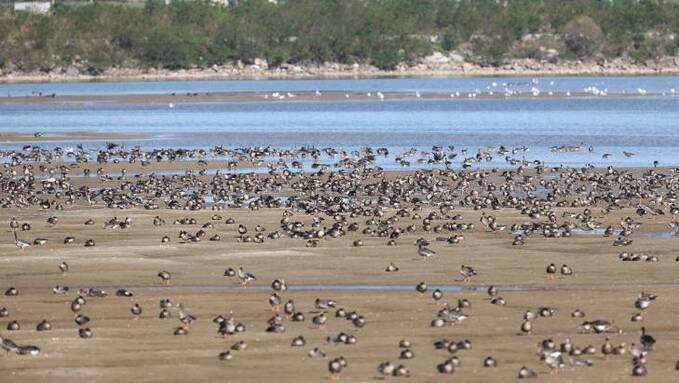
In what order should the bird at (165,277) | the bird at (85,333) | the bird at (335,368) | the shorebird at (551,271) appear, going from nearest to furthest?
the bird at (335,368)
the bird at (85,333)
the bird at (165,277)
the shorebird at (551,271)

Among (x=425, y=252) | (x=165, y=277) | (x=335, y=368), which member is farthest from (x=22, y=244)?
(x=335, y=368)

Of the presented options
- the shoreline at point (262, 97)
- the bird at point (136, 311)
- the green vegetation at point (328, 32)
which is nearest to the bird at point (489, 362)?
the bird at point (136, 311)

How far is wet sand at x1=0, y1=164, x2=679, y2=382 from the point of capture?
19.1 meters

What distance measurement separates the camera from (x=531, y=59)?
515ft

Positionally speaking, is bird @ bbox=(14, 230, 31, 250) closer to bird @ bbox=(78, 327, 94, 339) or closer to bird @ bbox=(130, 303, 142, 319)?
bird @ bbox=(130, 303, 142, 319)

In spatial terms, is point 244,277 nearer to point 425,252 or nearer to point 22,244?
point 425,252

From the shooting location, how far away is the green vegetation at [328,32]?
5699 inches

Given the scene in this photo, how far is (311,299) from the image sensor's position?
24.0m

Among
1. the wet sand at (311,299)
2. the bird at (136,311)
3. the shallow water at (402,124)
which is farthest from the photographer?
the shallow water at (402,124)

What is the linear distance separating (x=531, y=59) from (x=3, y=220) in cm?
12547

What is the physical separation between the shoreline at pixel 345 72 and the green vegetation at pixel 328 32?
0.76m

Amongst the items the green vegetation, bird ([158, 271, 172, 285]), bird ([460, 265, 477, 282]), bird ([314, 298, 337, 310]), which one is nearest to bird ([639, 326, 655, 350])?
bird ([314, 298, 337, 310])

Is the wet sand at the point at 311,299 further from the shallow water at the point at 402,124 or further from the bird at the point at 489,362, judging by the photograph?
the shallow water at the point at 402,124

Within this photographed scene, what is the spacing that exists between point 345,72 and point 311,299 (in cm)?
12849
